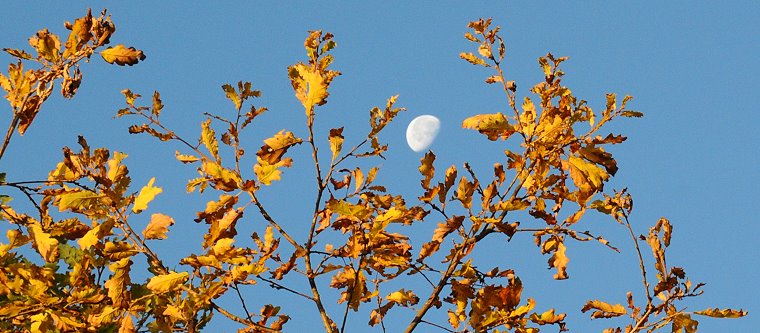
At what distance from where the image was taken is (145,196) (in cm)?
326

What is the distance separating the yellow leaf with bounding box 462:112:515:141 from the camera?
3318 millimetres

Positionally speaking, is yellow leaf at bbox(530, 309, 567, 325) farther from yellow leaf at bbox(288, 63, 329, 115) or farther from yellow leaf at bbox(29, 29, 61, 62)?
yellow leaf at bbox(29, 29, 61, 62)

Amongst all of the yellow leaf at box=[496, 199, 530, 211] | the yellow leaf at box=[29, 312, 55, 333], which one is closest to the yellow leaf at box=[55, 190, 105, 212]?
the yellow leaf at box=[29, 312, 55, 333]

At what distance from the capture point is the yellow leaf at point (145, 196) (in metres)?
3.23

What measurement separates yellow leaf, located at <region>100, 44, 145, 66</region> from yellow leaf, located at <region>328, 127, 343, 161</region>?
80 centimetres

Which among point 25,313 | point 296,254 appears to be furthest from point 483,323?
point 25,313

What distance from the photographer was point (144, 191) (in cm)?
326

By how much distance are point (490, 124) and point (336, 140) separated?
0.60 meters

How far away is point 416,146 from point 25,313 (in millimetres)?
15523

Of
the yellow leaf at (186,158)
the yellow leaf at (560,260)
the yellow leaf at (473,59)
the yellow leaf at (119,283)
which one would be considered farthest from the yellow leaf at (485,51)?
the yellow leaf at (119,283)

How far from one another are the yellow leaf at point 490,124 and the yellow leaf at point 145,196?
1180 millimetres

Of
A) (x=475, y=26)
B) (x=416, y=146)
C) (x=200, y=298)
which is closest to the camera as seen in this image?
(x=200, y=298)

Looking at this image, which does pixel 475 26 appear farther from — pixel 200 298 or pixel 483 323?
pixel 200 298

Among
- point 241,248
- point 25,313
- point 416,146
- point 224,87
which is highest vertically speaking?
point 416,146
